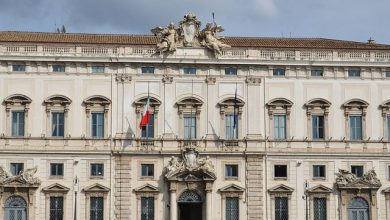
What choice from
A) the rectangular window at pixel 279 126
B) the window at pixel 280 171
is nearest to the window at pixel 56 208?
the window at pixel 280 171

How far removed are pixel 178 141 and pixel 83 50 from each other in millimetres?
9416

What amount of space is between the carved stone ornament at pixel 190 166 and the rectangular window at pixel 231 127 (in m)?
2.52

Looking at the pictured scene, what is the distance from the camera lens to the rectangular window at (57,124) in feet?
219

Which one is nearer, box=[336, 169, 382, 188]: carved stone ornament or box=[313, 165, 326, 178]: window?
box=[336, 169, 382, 188]: carved stone ornament

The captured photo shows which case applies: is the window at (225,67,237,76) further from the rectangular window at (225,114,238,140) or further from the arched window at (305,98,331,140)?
the arched window at (305,98,331,140)

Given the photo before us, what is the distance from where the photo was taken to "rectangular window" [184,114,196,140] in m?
67.3

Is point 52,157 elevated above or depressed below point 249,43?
below

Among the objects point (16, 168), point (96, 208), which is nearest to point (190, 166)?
point (96, 208)

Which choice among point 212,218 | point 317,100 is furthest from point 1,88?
point 317,100

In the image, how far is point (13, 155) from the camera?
6569 cm

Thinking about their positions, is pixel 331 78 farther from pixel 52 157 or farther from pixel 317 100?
pixel 52 157

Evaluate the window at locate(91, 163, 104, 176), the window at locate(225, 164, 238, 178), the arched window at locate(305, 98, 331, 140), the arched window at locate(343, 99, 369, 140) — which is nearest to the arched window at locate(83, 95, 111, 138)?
the window at locate(91, 163, 104, 176)

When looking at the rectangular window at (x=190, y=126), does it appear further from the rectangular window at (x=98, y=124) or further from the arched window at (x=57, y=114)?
the arched window at (x=57, y=114)

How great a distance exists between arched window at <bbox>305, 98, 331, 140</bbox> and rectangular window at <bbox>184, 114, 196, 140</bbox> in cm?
825
